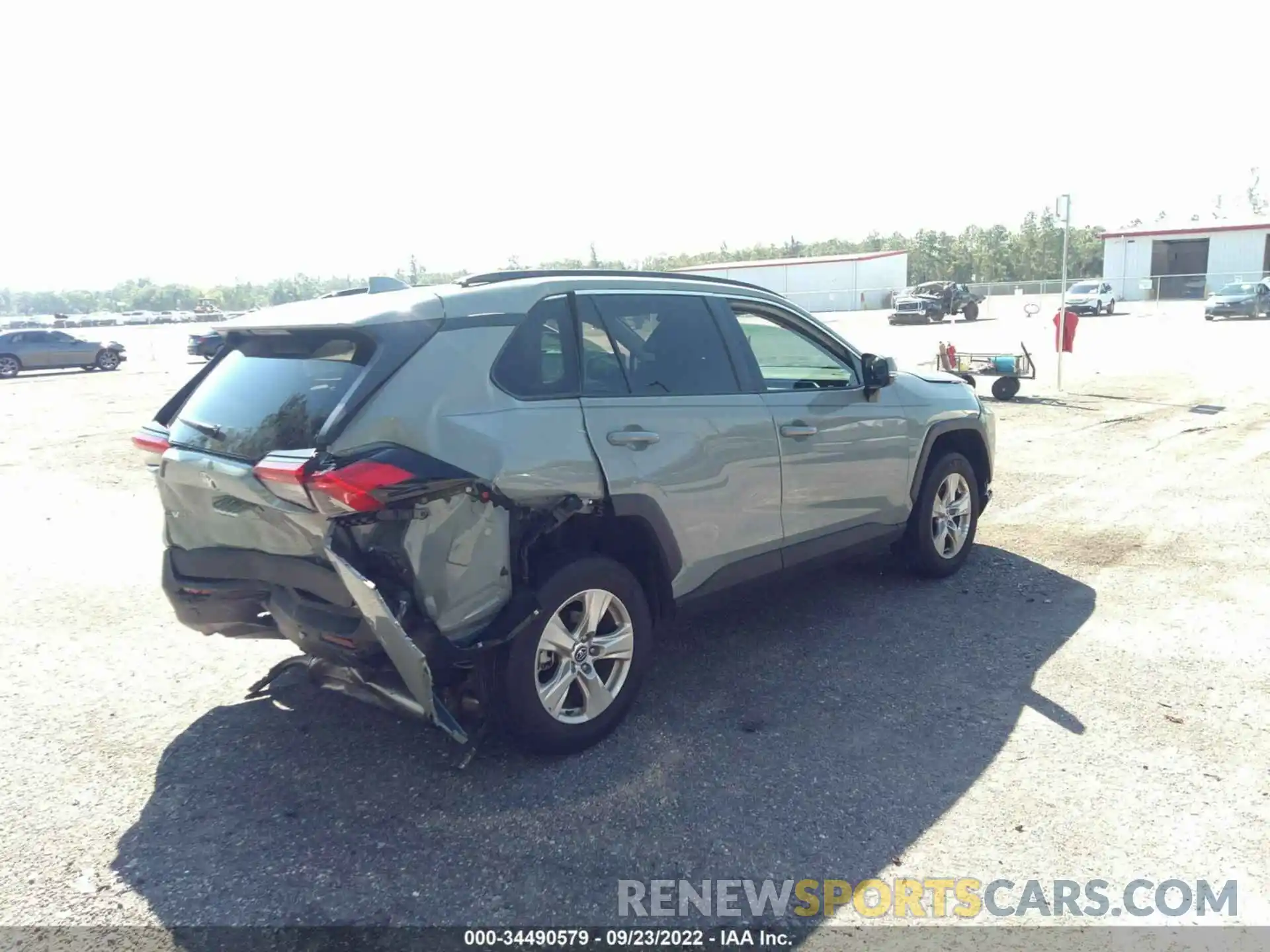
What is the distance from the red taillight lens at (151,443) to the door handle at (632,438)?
1.95m

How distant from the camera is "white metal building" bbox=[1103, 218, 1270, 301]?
4741 centimetres

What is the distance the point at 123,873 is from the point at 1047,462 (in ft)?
29.3

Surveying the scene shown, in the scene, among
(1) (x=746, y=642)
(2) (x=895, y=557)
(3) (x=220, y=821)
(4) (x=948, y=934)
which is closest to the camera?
(4) (x=948, y=934)

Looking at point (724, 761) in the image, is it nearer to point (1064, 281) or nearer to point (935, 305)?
point (1064, 281)

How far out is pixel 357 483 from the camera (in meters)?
3.15

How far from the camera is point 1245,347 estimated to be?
70.5 feet

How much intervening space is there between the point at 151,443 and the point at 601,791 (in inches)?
98.8

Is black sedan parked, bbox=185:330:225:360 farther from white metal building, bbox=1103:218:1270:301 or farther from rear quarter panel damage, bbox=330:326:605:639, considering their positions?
white metal building, bbox=1103:218:1270:301

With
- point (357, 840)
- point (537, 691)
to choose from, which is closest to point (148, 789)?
point (357, 840)

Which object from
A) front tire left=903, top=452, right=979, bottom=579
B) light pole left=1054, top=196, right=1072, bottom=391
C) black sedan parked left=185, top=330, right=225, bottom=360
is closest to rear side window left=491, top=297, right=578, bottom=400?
front tire left=903, top=452, right=979, bottom=579

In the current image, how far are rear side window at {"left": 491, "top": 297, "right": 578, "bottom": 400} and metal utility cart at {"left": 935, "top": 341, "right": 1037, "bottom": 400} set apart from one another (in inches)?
433

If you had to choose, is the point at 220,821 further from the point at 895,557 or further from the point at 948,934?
the point at 895,557

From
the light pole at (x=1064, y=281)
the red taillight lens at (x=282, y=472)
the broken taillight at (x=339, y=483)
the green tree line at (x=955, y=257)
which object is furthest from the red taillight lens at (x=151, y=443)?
the green tree line at (x=955, y=257)

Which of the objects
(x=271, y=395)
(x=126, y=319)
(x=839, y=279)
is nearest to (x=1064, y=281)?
(x=271, y=395)
